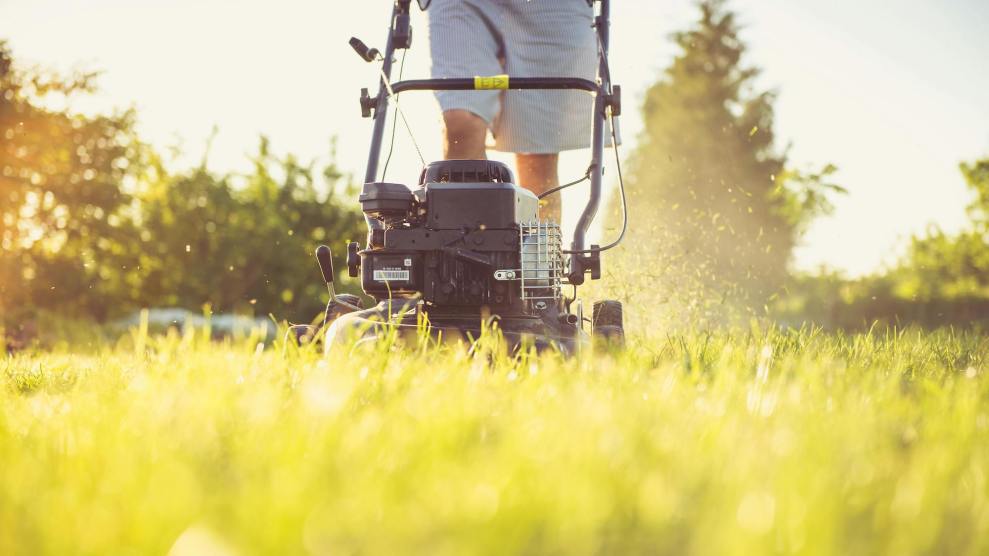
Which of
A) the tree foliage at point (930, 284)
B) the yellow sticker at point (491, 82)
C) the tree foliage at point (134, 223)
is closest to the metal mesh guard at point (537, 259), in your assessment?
the yellow sticker at point (491, 82)

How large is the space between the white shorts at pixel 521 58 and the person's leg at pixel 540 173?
0.08m

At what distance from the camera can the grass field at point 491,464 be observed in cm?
81

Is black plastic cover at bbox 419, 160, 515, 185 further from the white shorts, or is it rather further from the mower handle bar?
the white shorts

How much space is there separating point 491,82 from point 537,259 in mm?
789

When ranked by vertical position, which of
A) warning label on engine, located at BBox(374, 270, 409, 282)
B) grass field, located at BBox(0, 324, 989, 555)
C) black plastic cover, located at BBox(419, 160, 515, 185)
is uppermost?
black plastic cover, located at BBox(419, 160, 515, 185)

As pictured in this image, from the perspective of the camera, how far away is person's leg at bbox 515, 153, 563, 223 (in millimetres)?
3924

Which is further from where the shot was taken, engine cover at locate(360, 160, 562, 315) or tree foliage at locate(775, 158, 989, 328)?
tree foliage at locate(775, 158, 989, 328)

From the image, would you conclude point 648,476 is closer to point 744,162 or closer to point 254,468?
point 254,468

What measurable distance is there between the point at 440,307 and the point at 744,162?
20.0m

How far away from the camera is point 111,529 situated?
80cm

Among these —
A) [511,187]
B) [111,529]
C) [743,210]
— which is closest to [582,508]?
[111,529]

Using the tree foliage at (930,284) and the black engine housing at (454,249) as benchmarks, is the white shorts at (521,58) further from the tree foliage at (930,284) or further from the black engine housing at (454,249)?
the tree foliage at (930,284)

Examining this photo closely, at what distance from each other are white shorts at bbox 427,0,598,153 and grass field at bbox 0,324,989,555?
194 centimetres

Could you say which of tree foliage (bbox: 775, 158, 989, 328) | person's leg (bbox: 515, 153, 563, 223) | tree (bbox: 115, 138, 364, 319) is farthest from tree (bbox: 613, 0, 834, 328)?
person's leg (bbox: 515, 153, 563, 223)
